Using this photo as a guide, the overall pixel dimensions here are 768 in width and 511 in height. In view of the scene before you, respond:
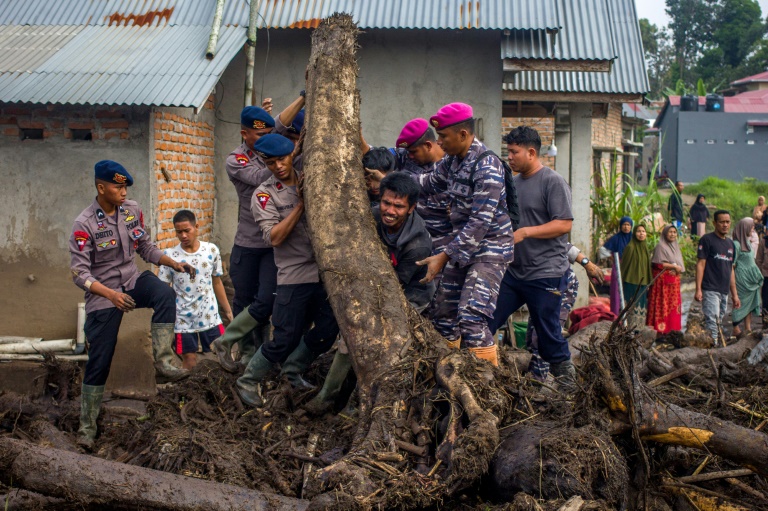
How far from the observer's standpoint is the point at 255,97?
356 inches

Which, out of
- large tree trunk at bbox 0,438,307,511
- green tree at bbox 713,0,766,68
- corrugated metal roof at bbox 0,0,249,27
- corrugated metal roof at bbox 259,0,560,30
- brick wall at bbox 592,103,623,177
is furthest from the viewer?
green tree at bbox 713,0,766,68

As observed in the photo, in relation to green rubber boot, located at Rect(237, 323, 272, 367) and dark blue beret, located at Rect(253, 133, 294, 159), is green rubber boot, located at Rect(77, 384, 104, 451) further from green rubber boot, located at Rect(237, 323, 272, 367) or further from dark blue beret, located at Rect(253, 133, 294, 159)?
dark blue beret, located at Rect(253, 133, 294, 159)

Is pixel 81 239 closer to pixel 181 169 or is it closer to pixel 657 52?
pixel 181 169

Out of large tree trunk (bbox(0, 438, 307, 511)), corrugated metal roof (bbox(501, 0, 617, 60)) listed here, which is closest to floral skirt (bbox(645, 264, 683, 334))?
corrugated metal roof (bbox(501, 0, 617, 60))

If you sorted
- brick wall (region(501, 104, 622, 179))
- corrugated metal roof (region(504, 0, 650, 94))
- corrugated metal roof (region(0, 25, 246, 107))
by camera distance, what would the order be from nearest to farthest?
corrugated metal roof (region(0, 25, 246, 107)) → corrugated metal roof (region(504, 0, 650, 94)) → brick wall (region(501, 104, 622, 179))

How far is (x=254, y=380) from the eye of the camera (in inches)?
205

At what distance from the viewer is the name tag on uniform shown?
4992 millimetres

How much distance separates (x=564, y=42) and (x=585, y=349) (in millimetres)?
6223

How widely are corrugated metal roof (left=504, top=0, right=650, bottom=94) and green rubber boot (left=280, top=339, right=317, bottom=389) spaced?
592 cm

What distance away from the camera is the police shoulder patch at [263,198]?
511 centimetres

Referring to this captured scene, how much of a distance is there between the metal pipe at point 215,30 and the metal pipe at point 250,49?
0.33 meters

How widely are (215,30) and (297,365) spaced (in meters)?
4.40

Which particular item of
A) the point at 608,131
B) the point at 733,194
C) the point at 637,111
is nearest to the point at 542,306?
the point at 608,131

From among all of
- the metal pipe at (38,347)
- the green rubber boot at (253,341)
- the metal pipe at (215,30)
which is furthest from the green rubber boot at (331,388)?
the metal pipe at (215,30)
